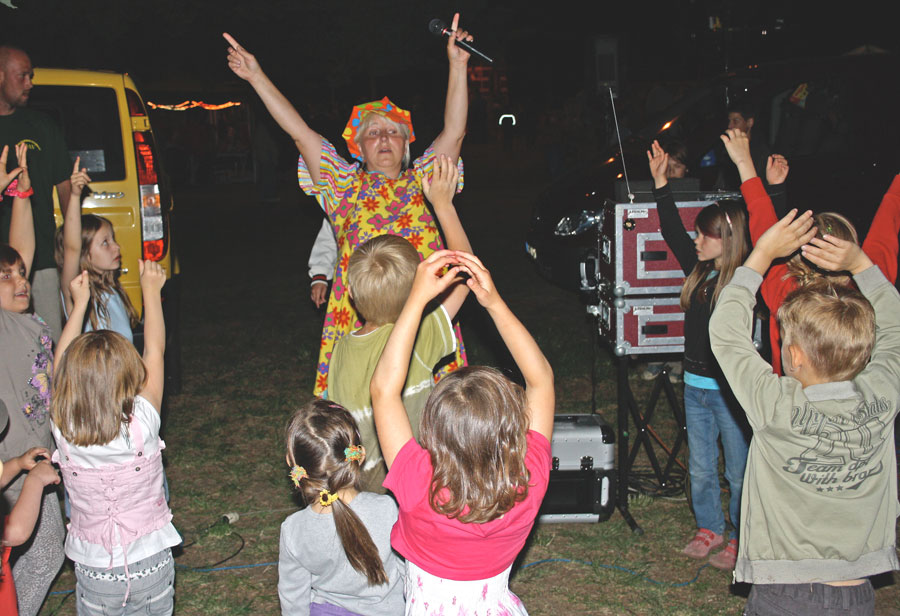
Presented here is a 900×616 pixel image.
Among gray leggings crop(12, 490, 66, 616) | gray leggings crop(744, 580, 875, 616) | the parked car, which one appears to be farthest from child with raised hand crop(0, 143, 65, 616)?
the parked car

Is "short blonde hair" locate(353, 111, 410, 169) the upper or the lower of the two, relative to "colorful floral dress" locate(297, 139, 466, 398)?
upper

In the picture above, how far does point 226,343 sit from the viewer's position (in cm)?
791

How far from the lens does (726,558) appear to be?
391cm

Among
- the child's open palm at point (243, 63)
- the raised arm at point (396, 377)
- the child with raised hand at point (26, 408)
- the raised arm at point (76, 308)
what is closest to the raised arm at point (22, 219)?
the child with raised hand at point (26, 408)

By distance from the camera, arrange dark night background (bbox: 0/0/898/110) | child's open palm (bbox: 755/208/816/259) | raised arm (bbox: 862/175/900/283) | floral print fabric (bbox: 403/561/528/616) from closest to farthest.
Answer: floral print fabric (bbox: 403/561/528/616) < child's open palm (bbox: 755/208/816/259) < raised arm (bbox: 862/175/900/283) < dark night background (bbox: 0/0/898/110)

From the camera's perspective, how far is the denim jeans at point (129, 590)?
2.87m

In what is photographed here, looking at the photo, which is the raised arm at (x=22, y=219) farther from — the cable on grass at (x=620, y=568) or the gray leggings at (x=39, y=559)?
the cable on grass at (x=620, y=568)

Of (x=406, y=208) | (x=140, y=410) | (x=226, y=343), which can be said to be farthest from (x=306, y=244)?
(x=140, y=410)

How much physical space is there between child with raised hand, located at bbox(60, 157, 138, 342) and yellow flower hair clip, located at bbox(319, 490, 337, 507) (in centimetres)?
191

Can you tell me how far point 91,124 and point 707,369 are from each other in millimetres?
4340

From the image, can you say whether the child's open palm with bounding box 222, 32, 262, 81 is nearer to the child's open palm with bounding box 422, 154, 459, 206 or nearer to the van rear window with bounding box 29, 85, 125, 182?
the child's open palm with bounding box 422, 154, 459, 206

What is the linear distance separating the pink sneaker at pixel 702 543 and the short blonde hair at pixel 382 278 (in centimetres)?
205

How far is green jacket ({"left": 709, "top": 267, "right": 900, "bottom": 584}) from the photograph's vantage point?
2326mm

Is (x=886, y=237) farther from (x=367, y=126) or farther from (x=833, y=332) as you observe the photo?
(x=367, y=126)
